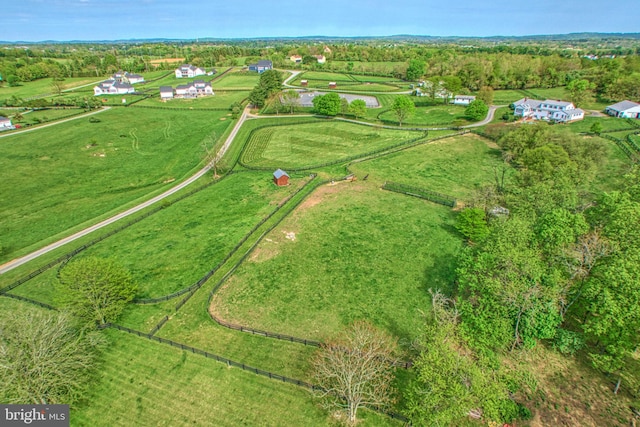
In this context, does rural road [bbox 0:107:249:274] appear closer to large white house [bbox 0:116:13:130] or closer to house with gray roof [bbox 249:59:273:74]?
large white house [bbox 0:116:13:130]

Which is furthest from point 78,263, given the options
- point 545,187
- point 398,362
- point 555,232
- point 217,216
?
point 545,187

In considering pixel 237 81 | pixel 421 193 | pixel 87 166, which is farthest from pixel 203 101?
pixel 421 193

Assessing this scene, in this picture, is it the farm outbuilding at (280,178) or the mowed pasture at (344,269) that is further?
the farm outbuilding at (280,178)

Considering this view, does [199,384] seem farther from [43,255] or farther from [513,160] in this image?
[513,160]

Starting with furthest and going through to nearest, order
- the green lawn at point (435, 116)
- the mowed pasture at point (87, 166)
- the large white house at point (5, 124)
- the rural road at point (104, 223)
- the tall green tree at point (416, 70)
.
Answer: the tall green tree at point (416, 70) < the green lawn at point (435, 116) < the large white house at point (5, 124) < the mowed pasture at point (87, 166) < the rural road at point (104, 223)

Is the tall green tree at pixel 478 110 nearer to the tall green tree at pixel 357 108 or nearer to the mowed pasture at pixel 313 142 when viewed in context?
the mowed pasture at pixel 313 142

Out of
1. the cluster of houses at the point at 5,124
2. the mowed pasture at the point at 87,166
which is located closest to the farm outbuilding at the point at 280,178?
the mowed pasture at the point at 87,166
